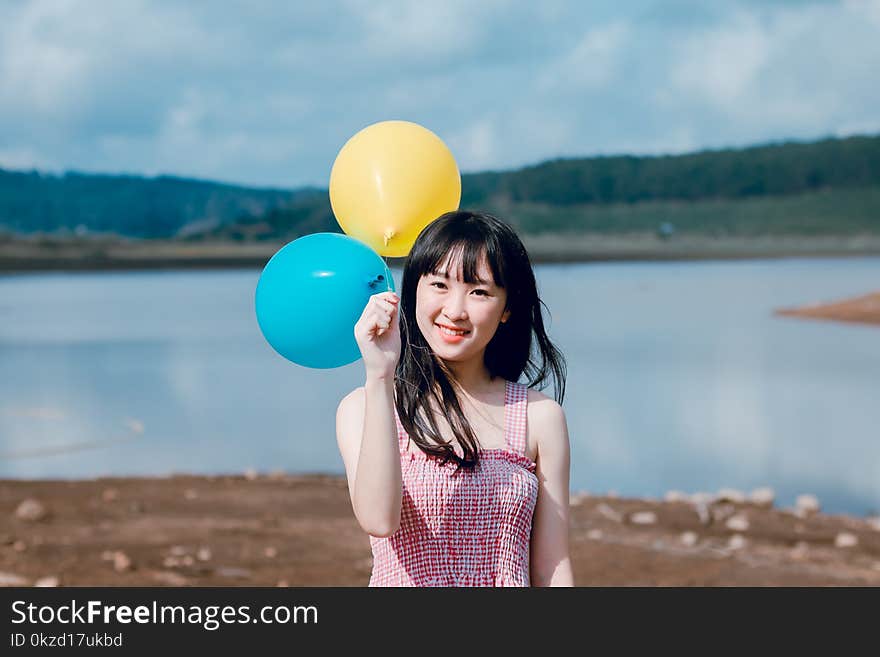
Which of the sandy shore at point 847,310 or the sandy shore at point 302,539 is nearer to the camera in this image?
the sandy shore at point 302,539

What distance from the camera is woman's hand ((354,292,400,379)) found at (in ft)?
7.17

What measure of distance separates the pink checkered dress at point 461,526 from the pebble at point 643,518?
18.4ft

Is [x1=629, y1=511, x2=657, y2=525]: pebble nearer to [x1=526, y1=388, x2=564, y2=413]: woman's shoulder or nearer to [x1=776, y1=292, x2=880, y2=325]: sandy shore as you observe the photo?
[x1=526, y1=388, x2=564, y2=413]: woman's shoulder

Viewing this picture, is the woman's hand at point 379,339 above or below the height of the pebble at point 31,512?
below

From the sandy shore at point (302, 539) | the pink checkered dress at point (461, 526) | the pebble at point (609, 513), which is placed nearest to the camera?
the pink checkered dress at point (461, 526)

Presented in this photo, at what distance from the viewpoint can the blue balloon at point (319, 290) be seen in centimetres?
250

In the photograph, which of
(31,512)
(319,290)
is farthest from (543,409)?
(31,512)

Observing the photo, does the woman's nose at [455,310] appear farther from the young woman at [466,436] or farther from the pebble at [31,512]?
the pebble at [31,512]

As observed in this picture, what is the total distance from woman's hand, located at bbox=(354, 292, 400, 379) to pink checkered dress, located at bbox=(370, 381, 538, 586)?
0.31 m

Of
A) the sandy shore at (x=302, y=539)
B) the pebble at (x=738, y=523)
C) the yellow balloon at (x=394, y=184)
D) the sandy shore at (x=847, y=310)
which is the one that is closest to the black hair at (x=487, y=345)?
the yellow balloon at (x=394, y=184)

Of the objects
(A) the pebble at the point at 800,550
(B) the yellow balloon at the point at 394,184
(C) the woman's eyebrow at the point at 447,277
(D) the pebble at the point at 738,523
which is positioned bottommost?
(C) the woman's eyebrow at the point at 447,277

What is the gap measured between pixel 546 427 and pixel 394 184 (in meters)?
0.82

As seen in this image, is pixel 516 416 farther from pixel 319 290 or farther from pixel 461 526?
pixel 319 290
